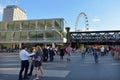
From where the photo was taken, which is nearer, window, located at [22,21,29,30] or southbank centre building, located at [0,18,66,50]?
southbank centre building, located at [0,18,66,50]

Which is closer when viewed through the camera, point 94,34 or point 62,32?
point 62,32

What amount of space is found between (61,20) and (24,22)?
1354 centimetres

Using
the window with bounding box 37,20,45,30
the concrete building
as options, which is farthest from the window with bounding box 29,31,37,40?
the concrete building

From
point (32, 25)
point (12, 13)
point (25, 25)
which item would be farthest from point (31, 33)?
point (12, 13)

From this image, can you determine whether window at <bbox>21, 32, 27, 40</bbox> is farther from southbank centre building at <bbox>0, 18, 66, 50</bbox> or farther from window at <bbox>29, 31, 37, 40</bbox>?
window at <bbox>29, 31, 37, 40</bbox>

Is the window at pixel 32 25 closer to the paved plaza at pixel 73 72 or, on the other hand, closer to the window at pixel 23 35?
the window at pixel 23 35

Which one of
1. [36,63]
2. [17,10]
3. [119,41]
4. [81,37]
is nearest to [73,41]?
[81,37]

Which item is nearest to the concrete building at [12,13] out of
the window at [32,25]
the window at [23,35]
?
the window at [32,25]

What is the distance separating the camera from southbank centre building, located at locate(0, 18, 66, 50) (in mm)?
84250

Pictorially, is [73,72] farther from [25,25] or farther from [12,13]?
[12,13]

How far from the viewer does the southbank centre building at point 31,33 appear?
276 feet

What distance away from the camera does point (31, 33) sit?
87875mm

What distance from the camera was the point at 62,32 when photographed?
85.2m

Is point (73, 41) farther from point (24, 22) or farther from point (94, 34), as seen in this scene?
point (24, 22)
